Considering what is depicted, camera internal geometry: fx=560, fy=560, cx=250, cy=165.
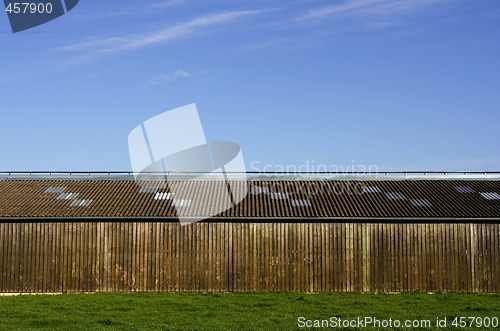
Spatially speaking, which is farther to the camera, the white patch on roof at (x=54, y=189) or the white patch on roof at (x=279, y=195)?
the white patch on roof at (x=54, y=189)

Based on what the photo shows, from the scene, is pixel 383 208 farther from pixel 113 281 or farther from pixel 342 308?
pixel 113 281

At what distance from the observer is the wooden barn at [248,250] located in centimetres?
2983

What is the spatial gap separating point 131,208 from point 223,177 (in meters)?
7.75

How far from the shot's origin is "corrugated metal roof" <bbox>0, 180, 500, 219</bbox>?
30625mm

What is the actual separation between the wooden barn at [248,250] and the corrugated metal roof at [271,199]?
184 millimetres

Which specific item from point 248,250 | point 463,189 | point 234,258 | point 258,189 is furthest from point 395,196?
point 234,258

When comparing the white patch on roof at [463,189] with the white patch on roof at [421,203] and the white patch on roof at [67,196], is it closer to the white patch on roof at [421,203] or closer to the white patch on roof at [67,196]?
the white patch on roof at [421,203]

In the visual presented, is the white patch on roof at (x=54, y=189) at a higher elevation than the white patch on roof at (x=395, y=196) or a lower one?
higher

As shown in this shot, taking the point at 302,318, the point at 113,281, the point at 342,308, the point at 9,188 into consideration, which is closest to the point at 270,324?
the point at 302,318

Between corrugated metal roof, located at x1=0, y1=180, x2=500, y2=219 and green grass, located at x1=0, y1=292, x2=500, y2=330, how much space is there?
4.91 metres

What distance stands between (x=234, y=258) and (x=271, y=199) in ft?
15.5

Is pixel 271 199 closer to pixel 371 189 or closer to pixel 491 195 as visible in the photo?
pixel 371 189

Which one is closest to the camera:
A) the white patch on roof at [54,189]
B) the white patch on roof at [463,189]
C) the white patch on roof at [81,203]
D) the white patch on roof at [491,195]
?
the white patch on roof at [81,203]

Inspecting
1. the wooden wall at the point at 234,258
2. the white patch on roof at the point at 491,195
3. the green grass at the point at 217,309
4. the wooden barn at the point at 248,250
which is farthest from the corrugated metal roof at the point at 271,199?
the green grass at the point at 217,309
